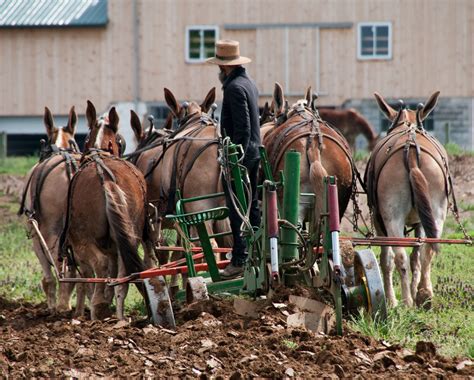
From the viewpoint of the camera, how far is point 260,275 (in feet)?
28.9

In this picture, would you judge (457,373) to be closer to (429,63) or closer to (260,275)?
(260,275)

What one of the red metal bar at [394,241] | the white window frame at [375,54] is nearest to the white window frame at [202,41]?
the white window frame at [375,54]

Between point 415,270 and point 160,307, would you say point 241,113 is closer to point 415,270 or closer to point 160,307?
point 160,307

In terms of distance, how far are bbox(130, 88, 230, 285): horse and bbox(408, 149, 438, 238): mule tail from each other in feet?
6.32

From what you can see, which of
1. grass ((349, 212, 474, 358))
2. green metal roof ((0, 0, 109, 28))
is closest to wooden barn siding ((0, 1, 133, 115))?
green metal roof ((0, 0, 109, 28))

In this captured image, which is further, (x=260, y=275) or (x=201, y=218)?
(x=201, y=218)

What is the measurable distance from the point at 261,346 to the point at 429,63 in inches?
1060

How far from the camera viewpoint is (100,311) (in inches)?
422

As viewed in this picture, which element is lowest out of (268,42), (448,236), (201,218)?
(448,236)

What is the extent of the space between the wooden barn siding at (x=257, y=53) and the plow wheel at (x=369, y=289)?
83.0 feet

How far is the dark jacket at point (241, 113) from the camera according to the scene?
32.4 feet

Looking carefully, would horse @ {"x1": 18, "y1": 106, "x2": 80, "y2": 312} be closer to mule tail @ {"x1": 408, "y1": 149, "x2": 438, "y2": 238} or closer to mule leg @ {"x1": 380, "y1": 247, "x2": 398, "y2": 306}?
mule leg @ {"x1": 380, "y1": 247, "x2": 398, "y2": 306}

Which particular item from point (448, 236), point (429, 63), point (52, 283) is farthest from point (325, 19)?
point (52, 283)

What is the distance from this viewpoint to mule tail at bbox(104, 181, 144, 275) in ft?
34.5
